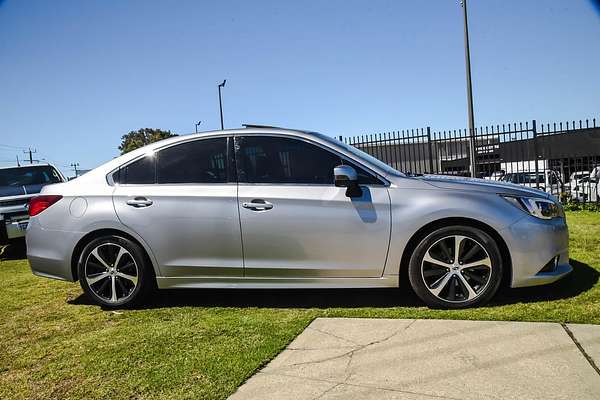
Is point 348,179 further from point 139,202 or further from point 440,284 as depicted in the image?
point 139,202

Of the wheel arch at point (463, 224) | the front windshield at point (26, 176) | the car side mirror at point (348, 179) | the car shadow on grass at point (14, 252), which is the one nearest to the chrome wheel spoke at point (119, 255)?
the car side mirror at point (348, 179)

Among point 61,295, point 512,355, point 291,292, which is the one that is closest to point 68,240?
point 61,295

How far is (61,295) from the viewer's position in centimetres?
552

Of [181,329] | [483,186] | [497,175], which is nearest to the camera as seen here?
Result: [181,329]

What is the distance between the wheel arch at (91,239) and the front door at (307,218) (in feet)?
3.13

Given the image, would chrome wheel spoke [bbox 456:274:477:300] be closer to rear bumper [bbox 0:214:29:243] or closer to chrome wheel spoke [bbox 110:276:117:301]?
chrome wheel spoke [bbox 110:276:117:301]

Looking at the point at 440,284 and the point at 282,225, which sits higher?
the point at 282,225

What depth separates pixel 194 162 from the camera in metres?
4.59

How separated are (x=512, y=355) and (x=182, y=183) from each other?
9.94 feet

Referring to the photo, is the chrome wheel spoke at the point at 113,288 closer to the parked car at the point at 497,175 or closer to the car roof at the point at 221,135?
the car roof at the point at 221,135

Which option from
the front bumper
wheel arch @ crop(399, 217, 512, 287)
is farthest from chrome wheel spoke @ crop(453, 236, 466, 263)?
the front bumper

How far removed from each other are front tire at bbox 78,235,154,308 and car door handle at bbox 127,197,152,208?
13.0 inches

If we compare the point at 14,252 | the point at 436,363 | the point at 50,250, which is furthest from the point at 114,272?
the point at 14,252

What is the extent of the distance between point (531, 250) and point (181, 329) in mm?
2870
